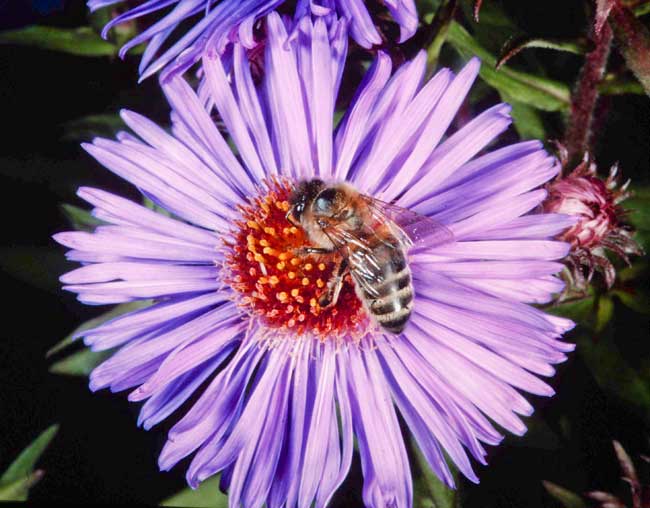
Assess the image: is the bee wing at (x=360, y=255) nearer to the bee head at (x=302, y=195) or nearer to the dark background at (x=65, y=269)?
the bee head at (x=302, y=195)

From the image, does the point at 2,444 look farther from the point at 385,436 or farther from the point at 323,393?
the point at 385,436

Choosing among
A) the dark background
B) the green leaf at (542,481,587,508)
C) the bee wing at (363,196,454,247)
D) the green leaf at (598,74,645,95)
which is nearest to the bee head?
the bee wing at (363,196,454,247)

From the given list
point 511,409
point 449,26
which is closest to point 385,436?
point 511,409

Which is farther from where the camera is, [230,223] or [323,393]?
[230,223]

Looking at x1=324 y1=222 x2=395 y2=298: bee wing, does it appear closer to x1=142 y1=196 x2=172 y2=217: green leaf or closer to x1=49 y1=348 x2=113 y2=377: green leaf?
x1=142 y1=196 x2=172 y2=217: green leaf

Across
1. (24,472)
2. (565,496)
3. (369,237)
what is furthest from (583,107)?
(24,472)

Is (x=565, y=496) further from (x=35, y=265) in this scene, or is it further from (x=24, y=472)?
(x=35, y=265)
